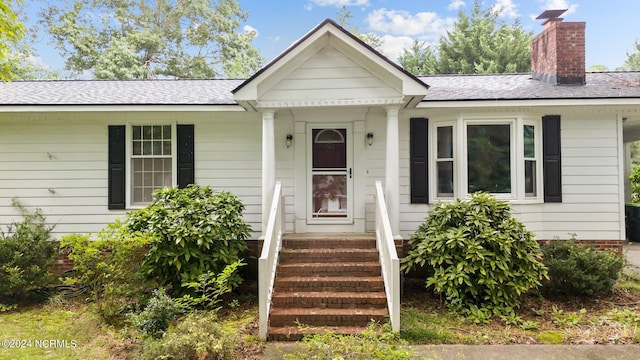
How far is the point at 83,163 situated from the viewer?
6707 millimetres

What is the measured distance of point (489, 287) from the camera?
4.97 meters

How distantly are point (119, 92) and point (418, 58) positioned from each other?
2092 cm

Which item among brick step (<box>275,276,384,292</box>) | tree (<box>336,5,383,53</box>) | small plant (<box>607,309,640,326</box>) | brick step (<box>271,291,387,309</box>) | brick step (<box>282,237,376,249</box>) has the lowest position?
small plant (<box>607,309,640,326</box>)

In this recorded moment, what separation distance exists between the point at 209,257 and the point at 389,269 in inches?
104

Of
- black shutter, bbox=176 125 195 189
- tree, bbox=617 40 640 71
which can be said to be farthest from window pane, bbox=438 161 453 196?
tree, bbox=617 40 640 71

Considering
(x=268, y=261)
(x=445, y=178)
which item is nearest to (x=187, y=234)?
(x=268, y=261)

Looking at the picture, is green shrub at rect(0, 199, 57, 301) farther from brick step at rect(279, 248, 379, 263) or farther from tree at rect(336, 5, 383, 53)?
tree at rect(336, 5, 383, 53)

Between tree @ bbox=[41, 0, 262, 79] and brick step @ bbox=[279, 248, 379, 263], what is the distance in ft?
55.5

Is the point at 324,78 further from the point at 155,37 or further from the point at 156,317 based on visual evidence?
the point at 155,37

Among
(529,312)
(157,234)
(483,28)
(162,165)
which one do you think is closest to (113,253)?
(157,234)

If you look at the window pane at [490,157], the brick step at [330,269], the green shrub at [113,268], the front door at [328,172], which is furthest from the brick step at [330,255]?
the window pane at [490,157]

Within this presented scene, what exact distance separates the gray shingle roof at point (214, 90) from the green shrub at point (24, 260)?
7.52ft

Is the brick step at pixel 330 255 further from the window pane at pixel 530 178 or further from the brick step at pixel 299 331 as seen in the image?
the window pane at pixel 530 178

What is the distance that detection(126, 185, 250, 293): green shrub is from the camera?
5160mm
